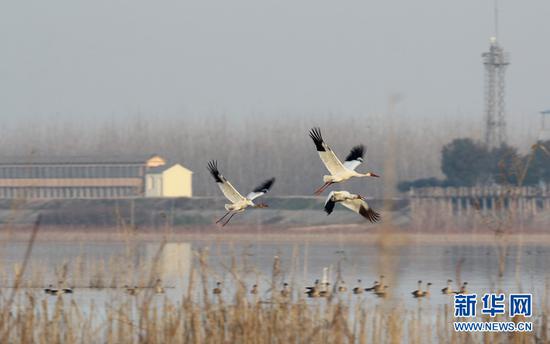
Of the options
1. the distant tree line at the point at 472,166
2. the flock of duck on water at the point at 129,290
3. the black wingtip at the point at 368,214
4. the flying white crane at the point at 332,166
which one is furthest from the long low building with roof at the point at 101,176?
the flying white crane at the point at 332,166

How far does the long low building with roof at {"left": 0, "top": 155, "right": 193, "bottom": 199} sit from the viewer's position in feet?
242

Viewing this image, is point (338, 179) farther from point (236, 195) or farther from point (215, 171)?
point (215, 171)

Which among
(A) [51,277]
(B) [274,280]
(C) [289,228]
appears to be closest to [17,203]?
(B) [274,280]

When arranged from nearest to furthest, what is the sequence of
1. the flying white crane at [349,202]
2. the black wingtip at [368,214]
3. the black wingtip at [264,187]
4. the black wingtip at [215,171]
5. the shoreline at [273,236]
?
the flying white crane at [349,202] < the black wingtip at [368,214] < the black wingtip at [264,187] < the black wingtip at [215,171] < the shoreline at [273,236]

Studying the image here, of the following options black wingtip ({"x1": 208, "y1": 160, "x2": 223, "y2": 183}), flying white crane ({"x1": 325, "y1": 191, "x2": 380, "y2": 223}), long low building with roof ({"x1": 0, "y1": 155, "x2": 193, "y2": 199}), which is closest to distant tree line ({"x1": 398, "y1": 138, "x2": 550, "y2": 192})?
long low building with roof ({"x1": 0, "y1": 155, "x2": 193, "y2": 199})

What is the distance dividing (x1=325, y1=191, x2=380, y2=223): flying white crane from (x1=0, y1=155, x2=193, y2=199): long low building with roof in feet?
213

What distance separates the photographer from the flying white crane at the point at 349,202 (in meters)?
7.94

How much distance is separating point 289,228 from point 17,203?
64.8 m

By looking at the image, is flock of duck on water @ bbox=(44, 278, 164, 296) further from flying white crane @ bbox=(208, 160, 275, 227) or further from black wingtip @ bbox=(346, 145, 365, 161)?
black wingtip @ bbox=(346, 145, 365, 161)

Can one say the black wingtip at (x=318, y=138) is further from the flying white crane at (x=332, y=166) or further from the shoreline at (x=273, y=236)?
the shoreline at (x=273, y=236)

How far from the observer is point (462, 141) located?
2576 inches

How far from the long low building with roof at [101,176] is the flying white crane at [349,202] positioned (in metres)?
64.8

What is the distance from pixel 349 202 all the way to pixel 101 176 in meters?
66.9

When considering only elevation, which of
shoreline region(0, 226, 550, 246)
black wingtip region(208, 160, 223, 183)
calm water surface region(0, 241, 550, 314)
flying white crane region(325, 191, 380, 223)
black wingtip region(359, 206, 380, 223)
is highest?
black wingtip region(208, 160, 223, 183)
